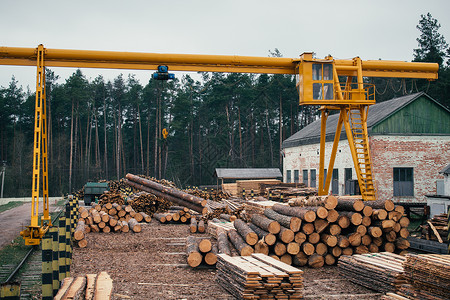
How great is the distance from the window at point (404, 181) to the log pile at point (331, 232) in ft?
40.7

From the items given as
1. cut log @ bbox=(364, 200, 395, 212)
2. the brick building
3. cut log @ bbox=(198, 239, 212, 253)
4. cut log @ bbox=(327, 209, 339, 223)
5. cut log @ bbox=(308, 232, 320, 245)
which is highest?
the brick building

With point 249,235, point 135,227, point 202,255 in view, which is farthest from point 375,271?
point 135,227

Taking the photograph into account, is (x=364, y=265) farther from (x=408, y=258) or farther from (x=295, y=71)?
(x=295, y=71)

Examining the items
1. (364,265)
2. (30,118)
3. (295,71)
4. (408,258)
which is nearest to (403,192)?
(295,71)

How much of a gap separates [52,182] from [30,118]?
11.7 m

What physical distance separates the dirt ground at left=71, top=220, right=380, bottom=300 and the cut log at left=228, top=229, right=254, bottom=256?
86cm

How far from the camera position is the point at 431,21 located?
45.8 metres

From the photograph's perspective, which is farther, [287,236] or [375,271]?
[287,236]

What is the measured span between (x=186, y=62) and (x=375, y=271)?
936cm

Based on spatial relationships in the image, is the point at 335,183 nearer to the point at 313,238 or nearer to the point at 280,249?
the point at 313,238

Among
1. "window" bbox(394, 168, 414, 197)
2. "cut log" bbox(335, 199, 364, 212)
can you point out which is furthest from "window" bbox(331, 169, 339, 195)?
"cut log" bbox(335, 199, 364, 212)

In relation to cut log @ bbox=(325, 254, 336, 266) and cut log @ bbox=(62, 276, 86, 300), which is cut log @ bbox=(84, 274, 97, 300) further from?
cut log @ bbox=(325, 254, 336, 266)

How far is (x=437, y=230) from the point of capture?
13469 millimetres

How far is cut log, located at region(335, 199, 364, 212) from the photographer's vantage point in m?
11.3
